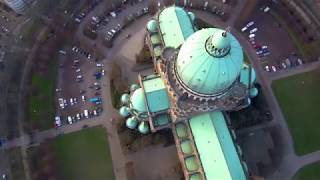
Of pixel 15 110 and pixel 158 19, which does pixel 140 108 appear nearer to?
pixel 158 19

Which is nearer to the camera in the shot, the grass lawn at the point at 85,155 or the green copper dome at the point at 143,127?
the green copper dome at the point at 143,127

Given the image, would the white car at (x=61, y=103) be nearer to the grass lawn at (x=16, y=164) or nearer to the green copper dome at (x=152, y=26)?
the grass lawn at (x=16, y=164)

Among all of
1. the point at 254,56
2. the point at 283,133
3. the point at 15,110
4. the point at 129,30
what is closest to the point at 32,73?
the point at 15,110

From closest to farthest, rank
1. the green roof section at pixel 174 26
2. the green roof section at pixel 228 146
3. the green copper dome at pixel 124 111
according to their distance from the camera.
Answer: the green roof section at pixel 228 146, the green roof section at pixel 174 26, the green copper dome at pixel 124 111

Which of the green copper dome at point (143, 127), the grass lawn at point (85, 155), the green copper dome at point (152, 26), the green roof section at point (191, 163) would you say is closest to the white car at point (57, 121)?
the grass lawn at point (85, 155)

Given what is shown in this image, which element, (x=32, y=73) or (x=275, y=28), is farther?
(x=275, y=28)

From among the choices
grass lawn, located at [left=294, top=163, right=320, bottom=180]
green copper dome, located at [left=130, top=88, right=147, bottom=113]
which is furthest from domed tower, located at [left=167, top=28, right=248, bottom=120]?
grass lawn, located at [left=294, top=163, right=320, bottom=180]
